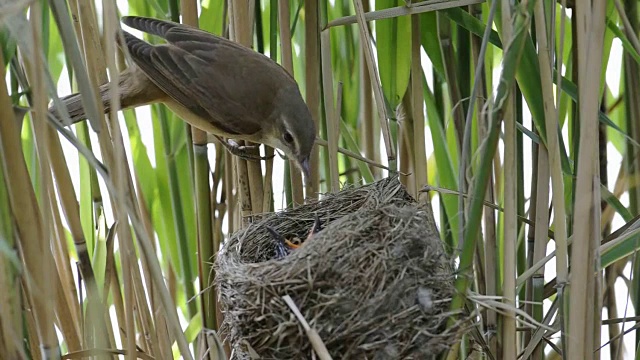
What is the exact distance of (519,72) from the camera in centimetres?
145

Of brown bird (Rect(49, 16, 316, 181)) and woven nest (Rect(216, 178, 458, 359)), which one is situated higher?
brown bird (Rect(49, 16, 316, 181))

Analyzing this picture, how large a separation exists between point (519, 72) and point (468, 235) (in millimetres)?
428

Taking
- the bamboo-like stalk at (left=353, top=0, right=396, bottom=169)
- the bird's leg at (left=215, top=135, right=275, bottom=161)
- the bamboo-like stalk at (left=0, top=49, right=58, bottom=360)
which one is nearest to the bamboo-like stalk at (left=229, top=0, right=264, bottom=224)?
the bird's leg at (left=215, top=135, right=275, bottom=161)

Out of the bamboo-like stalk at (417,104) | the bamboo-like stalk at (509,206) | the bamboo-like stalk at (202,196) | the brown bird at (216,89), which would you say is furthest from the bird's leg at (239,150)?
the bamboo-like stalk at (509,206)

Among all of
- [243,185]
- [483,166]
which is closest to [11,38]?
[243,185]

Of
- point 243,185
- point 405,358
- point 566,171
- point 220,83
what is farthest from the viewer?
point 220,83

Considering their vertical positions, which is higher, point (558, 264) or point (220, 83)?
point (220, 83)

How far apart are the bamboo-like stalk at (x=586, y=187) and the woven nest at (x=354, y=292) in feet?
0.69

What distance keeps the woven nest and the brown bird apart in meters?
0.42

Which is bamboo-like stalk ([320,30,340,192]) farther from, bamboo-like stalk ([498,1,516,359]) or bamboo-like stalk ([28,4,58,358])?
bamboo-like stalk ([28,4,58,358])

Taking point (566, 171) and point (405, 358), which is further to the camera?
point (566, 171)

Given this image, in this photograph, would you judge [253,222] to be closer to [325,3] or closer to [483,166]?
[325,3]

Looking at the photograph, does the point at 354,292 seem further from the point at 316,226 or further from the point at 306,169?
the point at 306,169

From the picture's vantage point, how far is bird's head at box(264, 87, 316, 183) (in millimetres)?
1976
